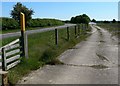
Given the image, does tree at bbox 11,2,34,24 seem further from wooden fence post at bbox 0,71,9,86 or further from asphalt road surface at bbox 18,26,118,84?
wooden fence post at bbox 0,71,9,86

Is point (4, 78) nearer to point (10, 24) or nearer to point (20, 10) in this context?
point (10, 24)

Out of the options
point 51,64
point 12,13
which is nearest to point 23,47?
point 51,64

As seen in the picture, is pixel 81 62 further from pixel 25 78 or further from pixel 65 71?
pixel 25 78

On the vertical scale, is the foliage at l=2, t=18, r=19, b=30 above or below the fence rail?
below

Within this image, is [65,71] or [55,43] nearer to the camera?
[65,71]

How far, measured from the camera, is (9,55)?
25.4ft

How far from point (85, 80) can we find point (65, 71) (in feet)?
3.94

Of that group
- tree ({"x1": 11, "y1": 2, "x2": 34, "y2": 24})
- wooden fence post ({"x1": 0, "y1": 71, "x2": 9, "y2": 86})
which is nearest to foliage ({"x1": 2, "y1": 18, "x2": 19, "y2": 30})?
tree ({"x1": 11, "y1": 2, "x2": 34, "y2": 24})

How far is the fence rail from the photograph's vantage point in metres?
7.08

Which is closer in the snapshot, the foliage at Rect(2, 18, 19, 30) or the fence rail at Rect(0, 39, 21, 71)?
the fence rail at Rect(0, 39, 21, 71)

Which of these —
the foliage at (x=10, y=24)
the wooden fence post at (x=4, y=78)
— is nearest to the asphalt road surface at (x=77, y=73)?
the wooden fence post at (x=4, y=78)

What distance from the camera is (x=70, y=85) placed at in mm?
6461

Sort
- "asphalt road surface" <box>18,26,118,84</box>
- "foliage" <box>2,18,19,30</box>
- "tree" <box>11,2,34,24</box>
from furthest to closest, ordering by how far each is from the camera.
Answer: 1. "tree" <box>11,2,34,24</box>
2. "foliage" <box>2,18,19,30</box>
3. "asphalt road surface" <box>18,26,118,84</box>

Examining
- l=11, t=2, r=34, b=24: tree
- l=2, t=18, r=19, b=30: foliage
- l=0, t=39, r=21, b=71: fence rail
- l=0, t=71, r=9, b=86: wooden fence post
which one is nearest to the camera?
l=0, t=71, r=9, b=86: wooden fence post
